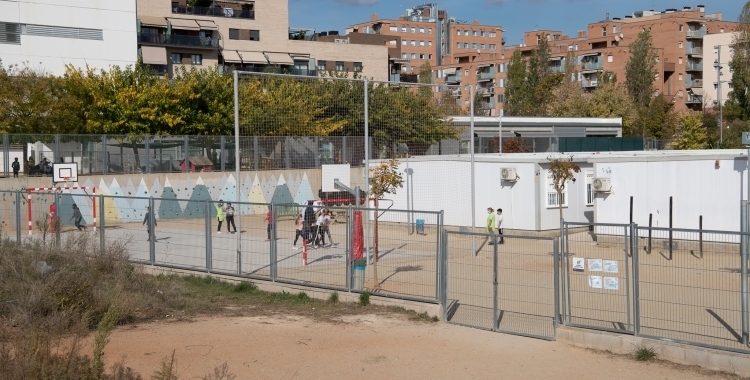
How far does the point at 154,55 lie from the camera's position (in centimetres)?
6103

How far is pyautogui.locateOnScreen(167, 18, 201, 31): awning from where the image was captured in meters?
63.6

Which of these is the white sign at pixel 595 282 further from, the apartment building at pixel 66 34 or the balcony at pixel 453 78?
the balcony at pixel 453 78

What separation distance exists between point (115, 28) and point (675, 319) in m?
50.1

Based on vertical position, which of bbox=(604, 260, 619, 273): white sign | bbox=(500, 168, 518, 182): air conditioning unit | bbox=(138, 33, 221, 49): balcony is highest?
bbox=(138, 33, 221, 49): balcony

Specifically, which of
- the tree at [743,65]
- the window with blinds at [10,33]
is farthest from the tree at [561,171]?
the tree at [743,65]

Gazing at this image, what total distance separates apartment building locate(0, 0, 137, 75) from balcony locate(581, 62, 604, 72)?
52.5m

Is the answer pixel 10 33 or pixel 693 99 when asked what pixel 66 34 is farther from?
pixel 693 99

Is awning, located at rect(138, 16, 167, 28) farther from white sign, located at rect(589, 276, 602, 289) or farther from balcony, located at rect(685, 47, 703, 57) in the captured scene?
balcony, located at rect(685, 47, 703, 57)

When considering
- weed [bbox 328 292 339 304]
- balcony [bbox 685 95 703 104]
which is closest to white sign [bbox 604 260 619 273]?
weed [bbox 328 292 339 304]

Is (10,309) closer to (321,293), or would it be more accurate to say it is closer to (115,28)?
(321,293)

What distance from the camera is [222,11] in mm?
67000

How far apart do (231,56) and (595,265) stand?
57.5 metres

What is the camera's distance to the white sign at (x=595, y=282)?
12.2 m

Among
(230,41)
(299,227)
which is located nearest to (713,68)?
(230,41)
